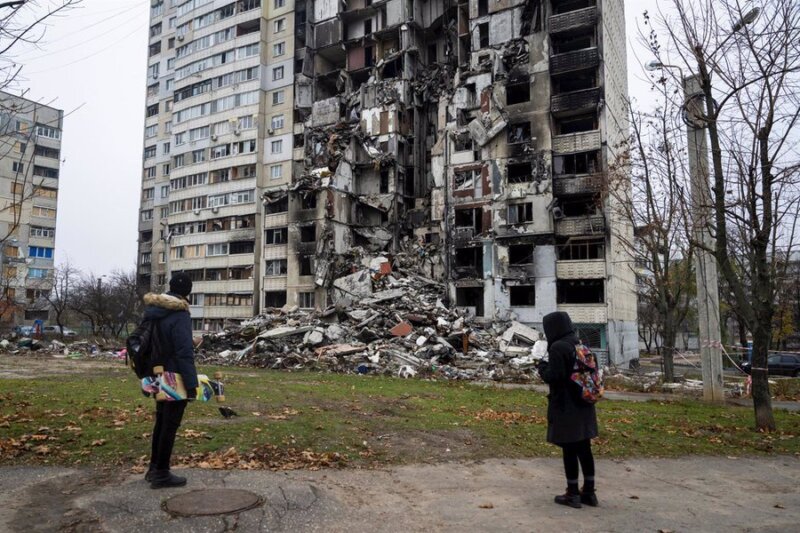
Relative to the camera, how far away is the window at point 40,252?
65.7 m

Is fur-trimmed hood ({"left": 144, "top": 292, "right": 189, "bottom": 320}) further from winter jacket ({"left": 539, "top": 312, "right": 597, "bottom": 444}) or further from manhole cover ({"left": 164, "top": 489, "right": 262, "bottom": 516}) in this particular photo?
winter jacket ({"left": 539, "top": 312, "right": 597, "bottom": 444})

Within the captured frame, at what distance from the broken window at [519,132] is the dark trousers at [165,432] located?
113ft

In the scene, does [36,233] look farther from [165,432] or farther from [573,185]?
[165,432]

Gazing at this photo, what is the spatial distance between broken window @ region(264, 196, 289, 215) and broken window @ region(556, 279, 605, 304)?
24.5 metres

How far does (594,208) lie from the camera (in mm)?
33969

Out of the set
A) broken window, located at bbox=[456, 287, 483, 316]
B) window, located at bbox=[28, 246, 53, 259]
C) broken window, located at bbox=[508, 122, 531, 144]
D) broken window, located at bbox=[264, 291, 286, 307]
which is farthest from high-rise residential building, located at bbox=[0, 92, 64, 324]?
broken window, located at bbox=[508, 122, 531, 144]

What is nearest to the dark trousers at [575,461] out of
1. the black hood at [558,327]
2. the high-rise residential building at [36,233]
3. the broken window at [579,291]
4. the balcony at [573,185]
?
the black hood at [558,327]

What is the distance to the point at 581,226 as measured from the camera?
33.8 meters

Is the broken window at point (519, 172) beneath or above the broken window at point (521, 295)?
above

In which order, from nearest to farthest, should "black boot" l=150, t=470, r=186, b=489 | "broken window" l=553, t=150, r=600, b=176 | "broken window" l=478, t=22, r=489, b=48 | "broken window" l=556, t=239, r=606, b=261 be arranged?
"black boot" l=150, t=470, r=186, b=489, "broken window" l=556, t=239, r=606, b=261, "broken window" l=553, t=150, r=600, b=176, "broken window" l=478, t=22, r=489, b=48

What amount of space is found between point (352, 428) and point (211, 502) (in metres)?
3.82

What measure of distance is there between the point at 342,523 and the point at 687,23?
1084cm

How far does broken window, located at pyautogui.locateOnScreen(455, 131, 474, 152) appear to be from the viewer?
38.3 m

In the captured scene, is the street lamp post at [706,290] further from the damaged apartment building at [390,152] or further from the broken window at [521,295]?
the broken window at [521,295]
